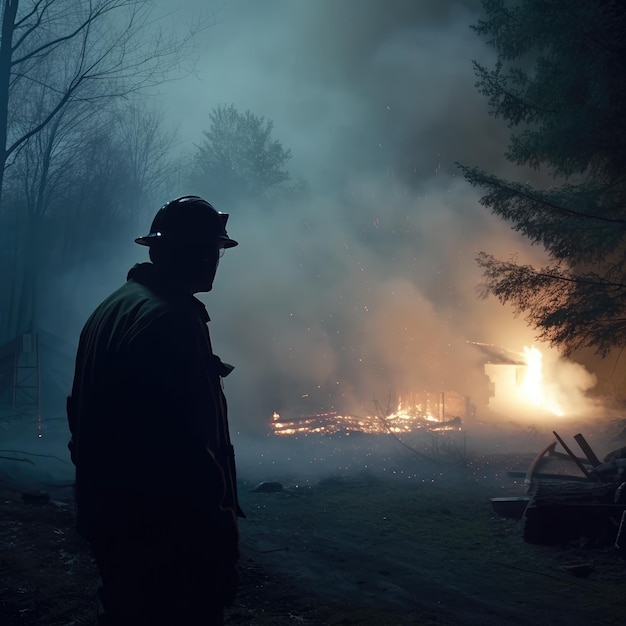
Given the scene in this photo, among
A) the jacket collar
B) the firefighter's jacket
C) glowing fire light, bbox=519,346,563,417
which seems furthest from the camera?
glowing fire light, bbox=519,346,563,417

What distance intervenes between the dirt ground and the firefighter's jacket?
273 cm

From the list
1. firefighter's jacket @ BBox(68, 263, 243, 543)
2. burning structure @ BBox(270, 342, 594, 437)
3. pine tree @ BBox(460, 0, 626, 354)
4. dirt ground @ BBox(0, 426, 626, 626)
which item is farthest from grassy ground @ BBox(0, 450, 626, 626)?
burning structure @ BBox(270, 342, 594, 437)

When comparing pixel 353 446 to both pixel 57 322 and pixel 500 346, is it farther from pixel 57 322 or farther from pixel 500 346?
pixel 57 322

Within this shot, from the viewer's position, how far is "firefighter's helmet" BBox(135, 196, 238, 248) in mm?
2438

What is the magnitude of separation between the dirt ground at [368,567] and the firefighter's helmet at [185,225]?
3149 mm

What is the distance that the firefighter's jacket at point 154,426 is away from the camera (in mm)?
2000

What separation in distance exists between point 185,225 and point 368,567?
5.02 meters

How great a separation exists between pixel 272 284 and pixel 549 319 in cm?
1166

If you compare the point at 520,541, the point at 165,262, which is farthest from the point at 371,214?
the point at 165,262

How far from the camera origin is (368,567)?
20.5 feet

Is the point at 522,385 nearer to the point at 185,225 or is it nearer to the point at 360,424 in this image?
the point at 360,424

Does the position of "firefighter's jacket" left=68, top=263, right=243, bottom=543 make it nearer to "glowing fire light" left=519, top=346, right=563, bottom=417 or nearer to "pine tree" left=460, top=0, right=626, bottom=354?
"pine tree" left=460, top=0, right=626, bottom=354

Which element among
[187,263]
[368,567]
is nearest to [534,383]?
[368,567]

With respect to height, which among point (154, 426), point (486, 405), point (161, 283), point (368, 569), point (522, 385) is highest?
point (522, 385)
